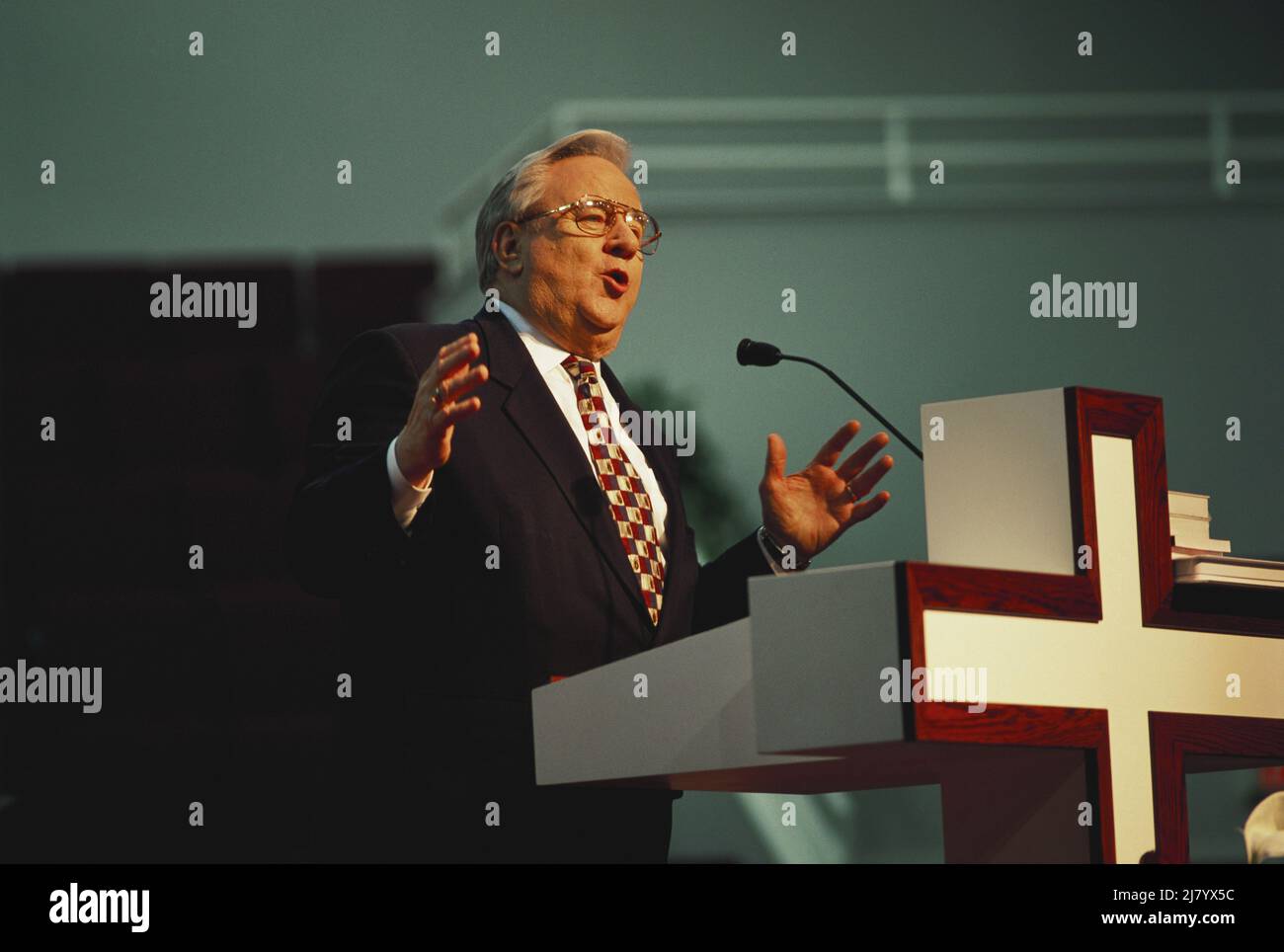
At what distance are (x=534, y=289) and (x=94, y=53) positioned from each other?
259 cm

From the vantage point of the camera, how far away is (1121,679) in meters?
1.27

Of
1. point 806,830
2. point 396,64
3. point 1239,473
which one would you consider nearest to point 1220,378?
point 1239,473

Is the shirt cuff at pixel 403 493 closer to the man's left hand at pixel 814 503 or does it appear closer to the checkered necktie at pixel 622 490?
the checkered necktie at pixel 622 490

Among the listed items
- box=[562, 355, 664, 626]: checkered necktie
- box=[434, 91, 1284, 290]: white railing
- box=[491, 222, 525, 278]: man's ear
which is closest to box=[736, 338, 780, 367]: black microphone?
box=[562, 355, 664, 626]: checkered necktie

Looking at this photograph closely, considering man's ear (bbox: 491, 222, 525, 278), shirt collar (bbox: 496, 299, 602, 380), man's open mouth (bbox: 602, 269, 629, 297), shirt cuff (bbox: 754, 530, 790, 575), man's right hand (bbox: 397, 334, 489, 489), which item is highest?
man's ear (bbox: 491, 222, 525, 278)

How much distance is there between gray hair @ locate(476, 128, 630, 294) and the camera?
2127 mm

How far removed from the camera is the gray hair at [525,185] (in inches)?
83.7

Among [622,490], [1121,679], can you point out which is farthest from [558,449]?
[1121,679]

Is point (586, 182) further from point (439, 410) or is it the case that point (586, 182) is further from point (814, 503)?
point (439, 410)

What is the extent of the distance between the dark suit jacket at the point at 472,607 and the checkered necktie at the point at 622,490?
0.02 metres

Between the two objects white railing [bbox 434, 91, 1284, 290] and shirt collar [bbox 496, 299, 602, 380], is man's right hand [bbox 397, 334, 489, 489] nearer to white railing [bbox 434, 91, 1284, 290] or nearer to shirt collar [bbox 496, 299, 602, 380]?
shirt collar [bbox 496, 299, 602, 380]

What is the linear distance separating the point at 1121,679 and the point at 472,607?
29.9 inches

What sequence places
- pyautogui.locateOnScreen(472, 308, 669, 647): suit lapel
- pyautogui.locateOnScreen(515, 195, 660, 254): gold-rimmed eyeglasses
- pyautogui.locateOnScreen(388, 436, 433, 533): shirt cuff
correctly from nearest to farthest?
pyautogui.locateOnScreen(388, 436, 433, 533): shirt cuff < pyautogui.locateOnScreen(472, 308, 669, 647): suit lapel < pyautogui.locateOnScreen(515, 195, 660, 254): gold-rimmed eyeglasses

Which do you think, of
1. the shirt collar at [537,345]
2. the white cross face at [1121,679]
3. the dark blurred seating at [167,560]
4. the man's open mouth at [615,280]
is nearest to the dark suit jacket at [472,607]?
the shirt collar at [537,345]
